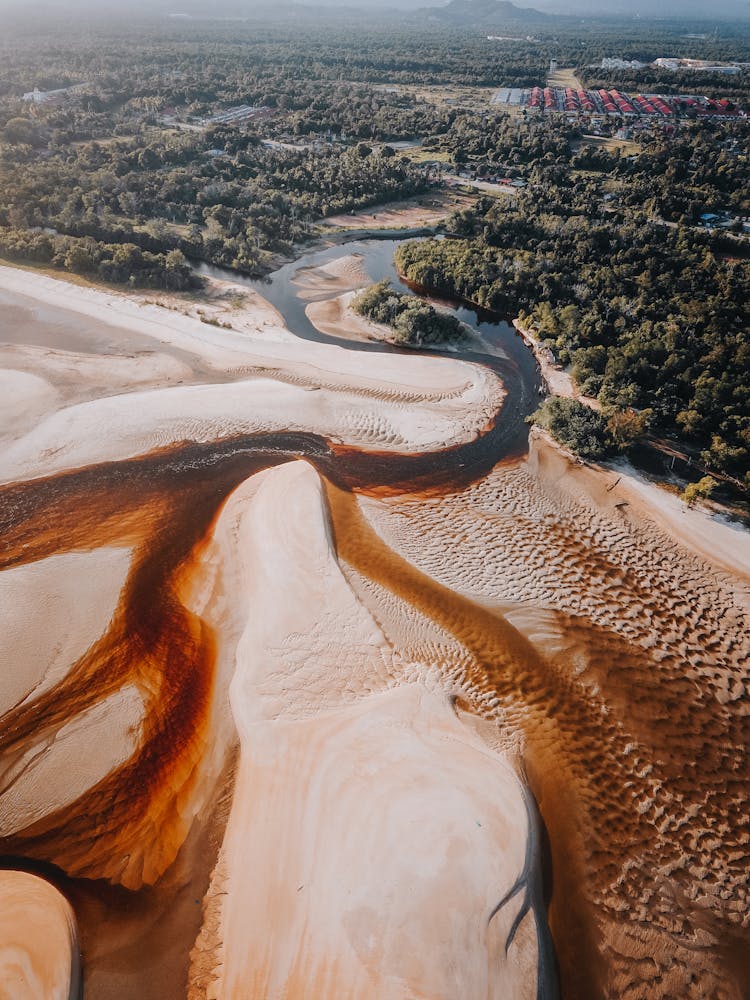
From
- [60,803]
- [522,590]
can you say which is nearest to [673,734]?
[522,590]

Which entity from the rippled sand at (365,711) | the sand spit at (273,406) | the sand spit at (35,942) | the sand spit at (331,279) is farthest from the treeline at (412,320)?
the sand spit at (35,942)

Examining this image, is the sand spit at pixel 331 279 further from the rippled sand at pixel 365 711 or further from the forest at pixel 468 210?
the rippled sand at pixel 365 711

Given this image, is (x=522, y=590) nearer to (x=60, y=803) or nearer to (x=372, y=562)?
(x=372, y=562)

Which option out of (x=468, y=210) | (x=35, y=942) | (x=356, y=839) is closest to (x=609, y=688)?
(x=356, y=839)

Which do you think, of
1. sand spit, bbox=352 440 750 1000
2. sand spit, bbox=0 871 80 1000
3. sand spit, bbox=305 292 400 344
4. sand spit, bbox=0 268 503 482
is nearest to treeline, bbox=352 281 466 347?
sand spit, bbox=305 292 400 344

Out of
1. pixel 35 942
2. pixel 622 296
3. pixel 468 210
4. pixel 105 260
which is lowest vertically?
pixel 35 942

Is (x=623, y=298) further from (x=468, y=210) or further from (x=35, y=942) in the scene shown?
(x=35, y=942)

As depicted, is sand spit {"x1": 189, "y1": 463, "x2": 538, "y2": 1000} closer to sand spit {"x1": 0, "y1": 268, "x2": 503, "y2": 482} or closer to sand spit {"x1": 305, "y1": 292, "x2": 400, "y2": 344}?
sand spit {"x1": 0, "y1": 268, "x2": 503, "y2": 482}
